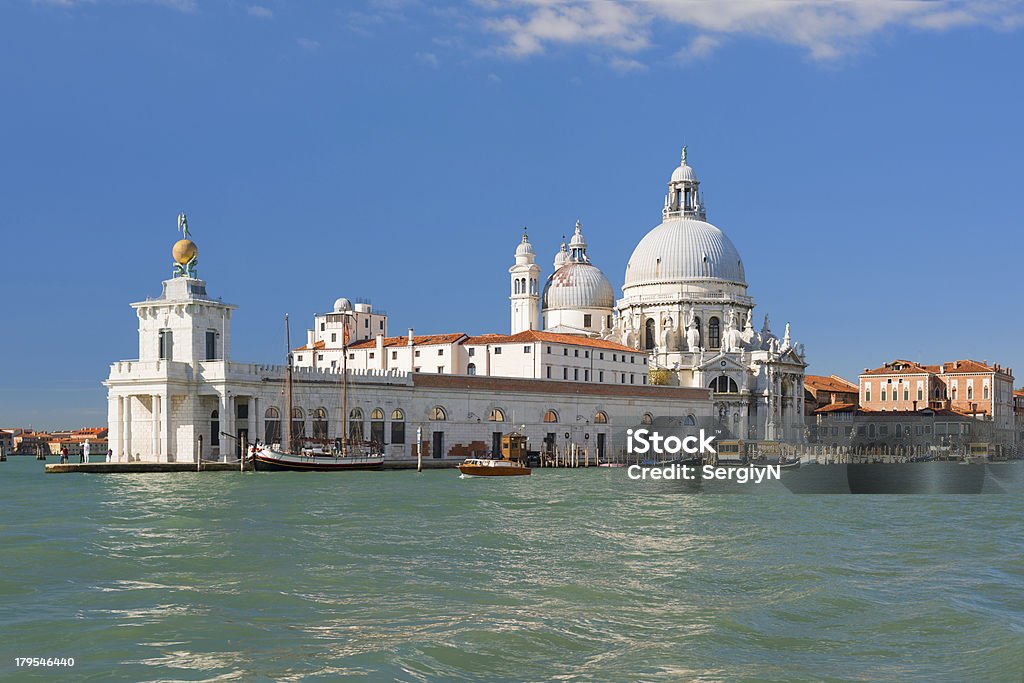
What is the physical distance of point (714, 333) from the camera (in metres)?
82.2

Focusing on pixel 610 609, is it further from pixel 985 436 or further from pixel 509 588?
pixel 985 436

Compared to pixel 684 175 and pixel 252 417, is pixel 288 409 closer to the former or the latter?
pixel 252 417

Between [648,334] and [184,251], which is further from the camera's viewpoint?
[648,334]

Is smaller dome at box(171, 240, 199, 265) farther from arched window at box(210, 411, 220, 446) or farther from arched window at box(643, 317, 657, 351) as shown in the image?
arched window at box(643, 317, 657, 351)

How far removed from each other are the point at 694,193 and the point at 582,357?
23.5 m

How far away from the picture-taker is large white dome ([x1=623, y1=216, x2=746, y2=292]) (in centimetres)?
8188

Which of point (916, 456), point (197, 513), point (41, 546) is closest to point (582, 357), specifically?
point (916, 456)

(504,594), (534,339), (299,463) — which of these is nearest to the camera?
(504,594)

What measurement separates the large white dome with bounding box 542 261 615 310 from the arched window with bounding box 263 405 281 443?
38126 millimetres

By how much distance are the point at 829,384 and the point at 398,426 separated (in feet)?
185

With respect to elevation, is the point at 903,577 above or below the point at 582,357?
below

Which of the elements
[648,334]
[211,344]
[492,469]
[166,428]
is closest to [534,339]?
[648,334]

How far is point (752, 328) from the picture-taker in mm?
83188

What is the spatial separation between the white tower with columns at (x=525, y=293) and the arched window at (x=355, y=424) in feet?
108
